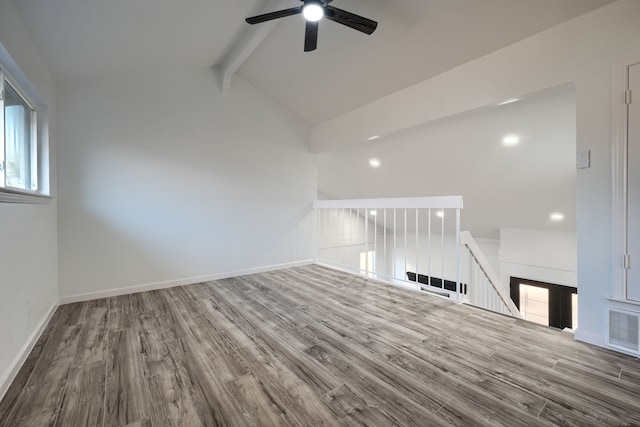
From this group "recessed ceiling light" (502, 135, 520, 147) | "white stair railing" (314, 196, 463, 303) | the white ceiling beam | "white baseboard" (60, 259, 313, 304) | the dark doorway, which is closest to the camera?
the white ceiling beam

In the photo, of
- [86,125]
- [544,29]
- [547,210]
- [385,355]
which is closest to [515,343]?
[385,355]

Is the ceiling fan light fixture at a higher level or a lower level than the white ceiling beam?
lower

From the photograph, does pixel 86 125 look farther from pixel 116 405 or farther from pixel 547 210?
pixel 547 210

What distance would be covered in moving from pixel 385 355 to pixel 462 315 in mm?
1085

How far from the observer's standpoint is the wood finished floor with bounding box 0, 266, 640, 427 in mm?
1358

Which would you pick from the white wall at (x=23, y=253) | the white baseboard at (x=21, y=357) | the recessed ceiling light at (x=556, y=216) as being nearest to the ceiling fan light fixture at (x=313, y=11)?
the white wall at (x=23, y=253)

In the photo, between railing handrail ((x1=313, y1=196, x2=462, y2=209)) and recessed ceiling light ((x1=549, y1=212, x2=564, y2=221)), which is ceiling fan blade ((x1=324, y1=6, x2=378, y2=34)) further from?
recessed ceiling light ((x1=549, y1=212, x2=564, y2=221))

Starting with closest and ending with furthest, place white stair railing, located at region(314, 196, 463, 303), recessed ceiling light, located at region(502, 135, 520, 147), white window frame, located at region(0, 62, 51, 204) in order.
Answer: white window frame, located at region(0, 62, 51, 204) → recessed ceiling light, located at region(502, 135, 520, 147) → white stair railing, located at region(314, 196, 463, 303)

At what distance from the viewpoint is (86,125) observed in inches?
120

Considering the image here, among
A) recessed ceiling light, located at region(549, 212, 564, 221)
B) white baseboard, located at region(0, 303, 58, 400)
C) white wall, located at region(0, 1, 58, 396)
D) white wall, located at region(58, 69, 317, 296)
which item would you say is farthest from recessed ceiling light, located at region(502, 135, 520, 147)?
white baseboard, located at region(0, 303, 58, 400)

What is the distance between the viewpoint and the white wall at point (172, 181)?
9.96ft

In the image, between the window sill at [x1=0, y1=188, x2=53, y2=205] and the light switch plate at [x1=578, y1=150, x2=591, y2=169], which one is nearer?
the window sill at [x1=0, y1=188, x2=53, y2=205]

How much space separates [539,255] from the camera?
211 inches

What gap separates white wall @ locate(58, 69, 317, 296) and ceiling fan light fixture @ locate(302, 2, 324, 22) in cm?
224
